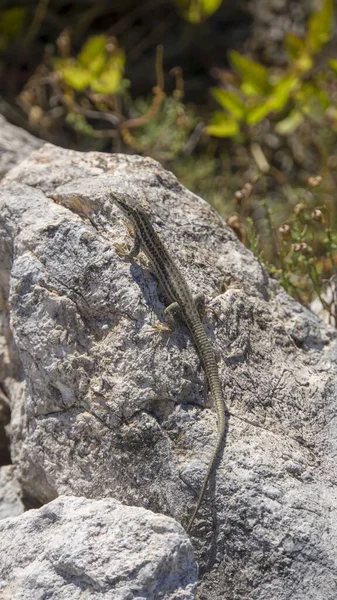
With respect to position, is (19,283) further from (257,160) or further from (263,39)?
(263,39)

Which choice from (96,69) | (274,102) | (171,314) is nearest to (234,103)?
(274,102)

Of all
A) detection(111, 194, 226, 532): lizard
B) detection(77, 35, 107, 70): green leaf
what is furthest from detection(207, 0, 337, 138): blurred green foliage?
detection(111, 194, 226, 532): lizard

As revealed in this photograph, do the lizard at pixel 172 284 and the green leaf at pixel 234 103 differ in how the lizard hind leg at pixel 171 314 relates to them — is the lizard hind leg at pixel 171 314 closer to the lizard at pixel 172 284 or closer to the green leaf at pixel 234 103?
the lizard at pixel 172 284

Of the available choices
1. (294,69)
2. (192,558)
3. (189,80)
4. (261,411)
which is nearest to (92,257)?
(261,411)

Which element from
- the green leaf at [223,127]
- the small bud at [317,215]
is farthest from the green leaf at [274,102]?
the small bud at [317,215]

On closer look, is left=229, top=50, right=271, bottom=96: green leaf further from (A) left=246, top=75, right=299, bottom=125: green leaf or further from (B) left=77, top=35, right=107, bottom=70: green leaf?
(B) left=77, top=35, right=107, bottom=70: green leaf

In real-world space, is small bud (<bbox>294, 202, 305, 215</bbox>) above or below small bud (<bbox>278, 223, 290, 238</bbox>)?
above
